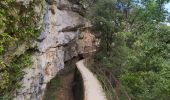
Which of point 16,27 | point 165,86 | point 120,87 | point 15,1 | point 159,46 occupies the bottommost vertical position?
point 120,87

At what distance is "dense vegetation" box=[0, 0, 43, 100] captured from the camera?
11595 millimetres

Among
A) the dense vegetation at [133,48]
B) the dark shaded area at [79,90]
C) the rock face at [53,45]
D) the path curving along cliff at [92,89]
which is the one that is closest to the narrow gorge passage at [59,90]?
the dark shaded area at [79,90]

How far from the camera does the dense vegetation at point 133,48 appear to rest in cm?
1236

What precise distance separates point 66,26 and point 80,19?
5.38 m

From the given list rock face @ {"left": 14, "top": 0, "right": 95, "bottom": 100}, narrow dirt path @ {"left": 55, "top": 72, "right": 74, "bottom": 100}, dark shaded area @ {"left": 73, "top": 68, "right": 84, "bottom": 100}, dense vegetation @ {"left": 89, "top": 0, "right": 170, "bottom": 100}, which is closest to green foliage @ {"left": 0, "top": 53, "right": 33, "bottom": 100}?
rock face @ {"left": 14, "top": 0, "right": 95, "bottom": 100}

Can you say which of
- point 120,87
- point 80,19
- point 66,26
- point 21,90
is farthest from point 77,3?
point 21,90

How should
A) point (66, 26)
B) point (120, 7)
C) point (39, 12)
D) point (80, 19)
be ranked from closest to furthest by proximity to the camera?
1. point (39, 12)
2. point (66, 26)
3. point (120, 7)
4. point (80, 19)

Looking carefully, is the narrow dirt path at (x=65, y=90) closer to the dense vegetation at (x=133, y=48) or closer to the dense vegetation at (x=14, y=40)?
the dense vegetation at (x=133, y=48)

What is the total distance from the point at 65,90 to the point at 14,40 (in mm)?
16491

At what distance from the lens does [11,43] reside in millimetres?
12094

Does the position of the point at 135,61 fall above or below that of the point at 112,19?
below

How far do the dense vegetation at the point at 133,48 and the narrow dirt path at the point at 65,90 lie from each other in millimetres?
3264

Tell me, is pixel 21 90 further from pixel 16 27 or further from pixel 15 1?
pixel 15 1

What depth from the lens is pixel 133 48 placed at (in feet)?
73.6
